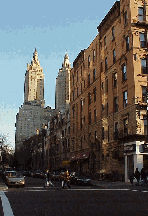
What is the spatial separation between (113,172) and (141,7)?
852 inches

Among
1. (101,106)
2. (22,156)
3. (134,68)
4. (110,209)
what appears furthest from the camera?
(22,156)

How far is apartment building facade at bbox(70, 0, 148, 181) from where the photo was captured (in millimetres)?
35094

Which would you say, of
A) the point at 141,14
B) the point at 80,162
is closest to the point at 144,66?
the point at 141,14

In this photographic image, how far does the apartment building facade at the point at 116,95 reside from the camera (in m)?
35.1

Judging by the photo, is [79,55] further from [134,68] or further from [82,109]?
[134,68]

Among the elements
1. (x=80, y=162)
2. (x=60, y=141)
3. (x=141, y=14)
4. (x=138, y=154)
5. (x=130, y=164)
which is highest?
(x=141, y=14)

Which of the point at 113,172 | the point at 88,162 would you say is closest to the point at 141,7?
the point at 113,172

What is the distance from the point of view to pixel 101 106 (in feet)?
151

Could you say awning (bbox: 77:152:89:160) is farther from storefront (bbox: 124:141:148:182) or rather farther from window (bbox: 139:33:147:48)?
window (bbox: 139:33:147:48)

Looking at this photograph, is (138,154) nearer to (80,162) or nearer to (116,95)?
(116,95)

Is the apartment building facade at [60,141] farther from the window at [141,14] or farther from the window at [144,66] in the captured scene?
the window at [141,14]

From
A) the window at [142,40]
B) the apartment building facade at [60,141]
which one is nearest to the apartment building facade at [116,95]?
the window at [142,40]

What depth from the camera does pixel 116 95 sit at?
40562 millimetres

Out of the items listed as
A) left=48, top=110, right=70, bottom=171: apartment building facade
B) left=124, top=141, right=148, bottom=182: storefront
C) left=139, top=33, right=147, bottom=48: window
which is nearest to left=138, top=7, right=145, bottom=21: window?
left=139, top=33, right=147, bottom=48: window
